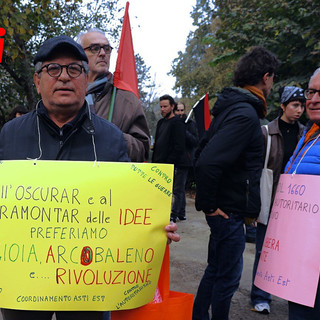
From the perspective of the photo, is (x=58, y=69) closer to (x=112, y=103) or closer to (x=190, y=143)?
(x=112, y=103)

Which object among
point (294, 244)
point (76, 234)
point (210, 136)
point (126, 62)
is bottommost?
point (294, 244)

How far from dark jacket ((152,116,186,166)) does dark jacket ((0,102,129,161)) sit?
4.83m

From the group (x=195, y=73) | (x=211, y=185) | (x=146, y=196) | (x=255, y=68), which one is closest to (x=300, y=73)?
(x=255, y=68)

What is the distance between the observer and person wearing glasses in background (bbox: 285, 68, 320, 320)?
1828 millimetres

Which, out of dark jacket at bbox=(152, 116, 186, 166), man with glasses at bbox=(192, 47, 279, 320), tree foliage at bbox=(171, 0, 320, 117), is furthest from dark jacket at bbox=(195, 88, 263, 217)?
tree foliage at bbox=(171, 0, 320, 117)

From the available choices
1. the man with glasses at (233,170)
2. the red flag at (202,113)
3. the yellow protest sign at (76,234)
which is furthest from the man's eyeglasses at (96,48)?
the red flag at (202,113)

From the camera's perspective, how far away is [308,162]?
6.32ft

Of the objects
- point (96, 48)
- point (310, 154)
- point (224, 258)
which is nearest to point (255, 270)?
point (224, 258)

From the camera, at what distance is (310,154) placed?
1.93 metres

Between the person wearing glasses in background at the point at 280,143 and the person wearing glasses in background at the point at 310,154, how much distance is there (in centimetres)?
128

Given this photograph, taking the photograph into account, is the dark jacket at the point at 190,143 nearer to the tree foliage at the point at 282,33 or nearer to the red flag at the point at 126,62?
the tree foliage at the point at 282,33

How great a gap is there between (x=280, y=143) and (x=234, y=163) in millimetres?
1072

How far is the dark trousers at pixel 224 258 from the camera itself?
2.60m

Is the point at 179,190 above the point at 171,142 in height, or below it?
below
